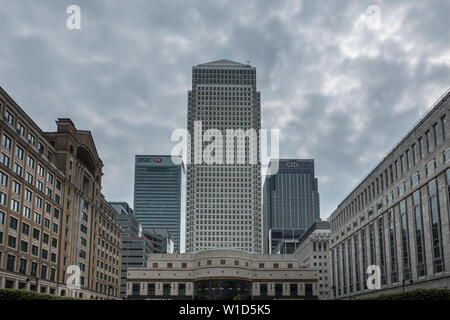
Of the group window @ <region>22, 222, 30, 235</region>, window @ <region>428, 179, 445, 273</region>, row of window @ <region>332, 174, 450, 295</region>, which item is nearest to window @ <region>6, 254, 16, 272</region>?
window @ <region>22, 222, 30, 235</region>

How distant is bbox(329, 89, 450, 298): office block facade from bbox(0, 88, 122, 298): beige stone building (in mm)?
64042

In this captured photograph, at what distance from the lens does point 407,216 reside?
84.1 m

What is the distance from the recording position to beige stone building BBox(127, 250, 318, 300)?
417 ft

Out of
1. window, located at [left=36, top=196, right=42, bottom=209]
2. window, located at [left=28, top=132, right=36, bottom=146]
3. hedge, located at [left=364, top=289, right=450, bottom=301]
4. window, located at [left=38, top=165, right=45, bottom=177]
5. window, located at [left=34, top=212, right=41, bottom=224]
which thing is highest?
window, located at [left=28, top=132, right=36, bottom=146]

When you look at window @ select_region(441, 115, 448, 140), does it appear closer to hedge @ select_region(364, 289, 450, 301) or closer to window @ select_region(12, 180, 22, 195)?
hedge @ select_region(364, 289, 450, 301)

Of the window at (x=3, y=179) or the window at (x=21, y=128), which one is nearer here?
the window at (x=3, y=179)

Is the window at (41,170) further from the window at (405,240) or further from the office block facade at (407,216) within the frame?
the window at (405,240)

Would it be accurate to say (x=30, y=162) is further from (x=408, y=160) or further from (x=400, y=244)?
(x=400, y=244)

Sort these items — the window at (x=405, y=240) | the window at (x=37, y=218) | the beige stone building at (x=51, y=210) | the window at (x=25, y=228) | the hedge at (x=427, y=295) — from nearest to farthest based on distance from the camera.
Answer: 1. the hedge at (x=427, y=295)
2. the beige stone building at (x=51, y=210)
3. the window at (x=25, y=228)
4. the window at (x=405, y=240)
5. the window at (x=37, y=218)

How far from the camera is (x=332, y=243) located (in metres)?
146

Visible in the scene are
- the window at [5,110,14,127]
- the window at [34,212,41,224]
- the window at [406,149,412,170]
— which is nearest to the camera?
the window at [5,110,14,127]

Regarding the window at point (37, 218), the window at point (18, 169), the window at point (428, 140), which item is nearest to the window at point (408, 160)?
the window at point (428, 140)

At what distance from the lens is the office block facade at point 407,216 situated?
70.6 meters

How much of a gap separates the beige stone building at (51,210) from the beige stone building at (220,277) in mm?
12825
